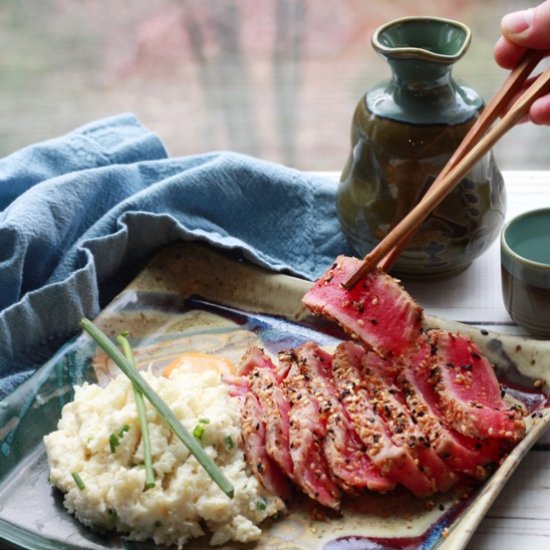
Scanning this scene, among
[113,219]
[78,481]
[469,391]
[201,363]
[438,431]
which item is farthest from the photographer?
[113,219]

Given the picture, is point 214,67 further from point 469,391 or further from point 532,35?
point 469,391

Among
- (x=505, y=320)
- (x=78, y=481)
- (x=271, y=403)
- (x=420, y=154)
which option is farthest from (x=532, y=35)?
(x=78, y=481)

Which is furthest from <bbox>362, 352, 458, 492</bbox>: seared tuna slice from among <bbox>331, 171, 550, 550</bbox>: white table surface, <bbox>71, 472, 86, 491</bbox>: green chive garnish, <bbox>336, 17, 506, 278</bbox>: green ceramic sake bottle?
<bbox>71, 472, 86, 491</bbox>: green chive garnish

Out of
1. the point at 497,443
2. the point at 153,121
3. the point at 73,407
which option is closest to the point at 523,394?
the point at 497,443

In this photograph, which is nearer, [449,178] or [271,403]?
[271,403]

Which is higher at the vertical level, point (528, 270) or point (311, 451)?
point (528, 270)

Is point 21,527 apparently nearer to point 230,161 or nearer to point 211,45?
→ point 230,161
